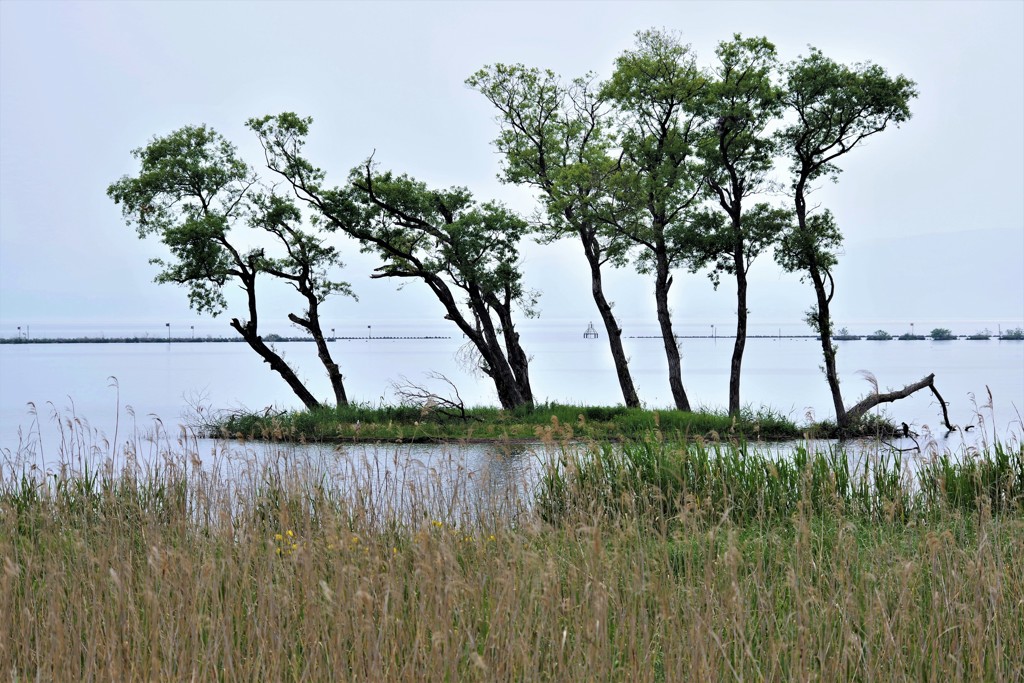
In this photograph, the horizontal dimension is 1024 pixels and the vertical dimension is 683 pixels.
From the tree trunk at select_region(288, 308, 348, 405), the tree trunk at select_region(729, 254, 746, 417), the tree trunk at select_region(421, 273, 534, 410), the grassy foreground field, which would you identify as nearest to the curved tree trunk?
the tree trunk at select_region(729, 254, 746, 417)

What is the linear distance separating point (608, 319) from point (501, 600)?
1853 centimetres

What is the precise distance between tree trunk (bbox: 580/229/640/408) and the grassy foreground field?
14493 millimetres

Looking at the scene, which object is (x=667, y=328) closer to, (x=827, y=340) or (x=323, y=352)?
(x=827, y=340)

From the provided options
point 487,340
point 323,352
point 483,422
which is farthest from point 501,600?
point 323,352

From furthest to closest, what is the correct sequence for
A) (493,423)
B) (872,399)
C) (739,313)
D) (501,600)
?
(739,313) < (872,399) < (493,423) < (501,600)

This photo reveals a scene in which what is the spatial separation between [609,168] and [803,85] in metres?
5.27

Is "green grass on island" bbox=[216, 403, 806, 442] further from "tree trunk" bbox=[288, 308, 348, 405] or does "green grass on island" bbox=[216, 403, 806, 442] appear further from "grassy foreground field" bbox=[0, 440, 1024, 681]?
"grassy foreground field" bbox=[0, 440, 1024, 681]

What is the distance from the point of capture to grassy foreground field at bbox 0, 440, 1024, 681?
346 centimetres

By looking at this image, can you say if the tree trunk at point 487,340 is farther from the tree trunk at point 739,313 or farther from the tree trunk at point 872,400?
the tree trunk at point 872,400

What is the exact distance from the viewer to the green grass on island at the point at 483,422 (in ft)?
57.8

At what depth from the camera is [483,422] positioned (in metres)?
19.0

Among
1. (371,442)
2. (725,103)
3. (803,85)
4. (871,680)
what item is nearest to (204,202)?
(371,442)

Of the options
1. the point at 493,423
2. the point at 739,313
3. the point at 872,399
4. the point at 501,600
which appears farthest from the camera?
the point at 739,313

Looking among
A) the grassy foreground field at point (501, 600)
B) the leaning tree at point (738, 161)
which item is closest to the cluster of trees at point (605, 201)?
the leaning tree at point (738, 161)
